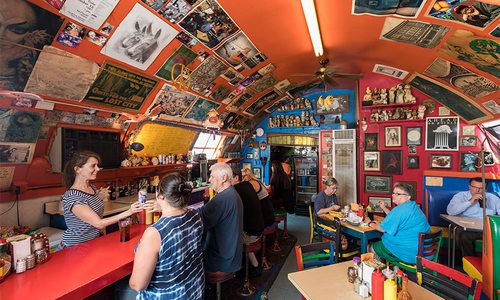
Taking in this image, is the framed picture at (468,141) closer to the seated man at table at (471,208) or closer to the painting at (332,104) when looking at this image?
the seated man at table at (471,208)

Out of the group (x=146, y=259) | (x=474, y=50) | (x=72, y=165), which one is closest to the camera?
(x=146, y=259)

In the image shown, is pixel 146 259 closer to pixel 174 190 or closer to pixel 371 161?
pixel 174 190

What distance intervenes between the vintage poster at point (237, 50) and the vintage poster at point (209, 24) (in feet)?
0.46

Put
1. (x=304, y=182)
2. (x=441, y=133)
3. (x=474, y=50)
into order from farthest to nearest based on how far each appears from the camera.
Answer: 1. (x=304, y=182)
2. (x=441, y=133)
3. (x=474, y=50)

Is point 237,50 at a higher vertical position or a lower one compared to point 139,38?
higher

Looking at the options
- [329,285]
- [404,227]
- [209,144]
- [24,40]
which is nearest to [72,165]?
[24,40]

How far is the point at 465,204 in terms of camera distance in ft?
11.6

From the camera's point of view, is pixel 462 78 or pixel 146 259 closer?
pixel 146 259

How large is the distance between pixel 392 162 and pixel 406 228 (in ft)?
9.27

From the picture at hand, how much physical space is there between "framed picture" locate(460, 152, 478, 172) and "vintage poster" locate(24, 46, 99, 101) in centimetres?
623

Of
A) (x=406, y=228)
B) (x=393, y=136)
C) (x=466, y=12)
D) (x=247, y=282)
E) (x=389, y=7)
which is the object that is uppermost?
(x=389, y=7)

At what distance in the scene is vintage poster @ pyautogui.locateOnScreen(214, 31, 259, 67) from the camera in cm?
327

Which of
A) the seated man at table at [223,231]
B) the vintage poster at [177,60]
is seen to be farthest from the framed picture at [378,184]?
the vintage poster at [177,60]

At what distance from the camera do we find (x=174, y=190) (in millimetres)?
1671
